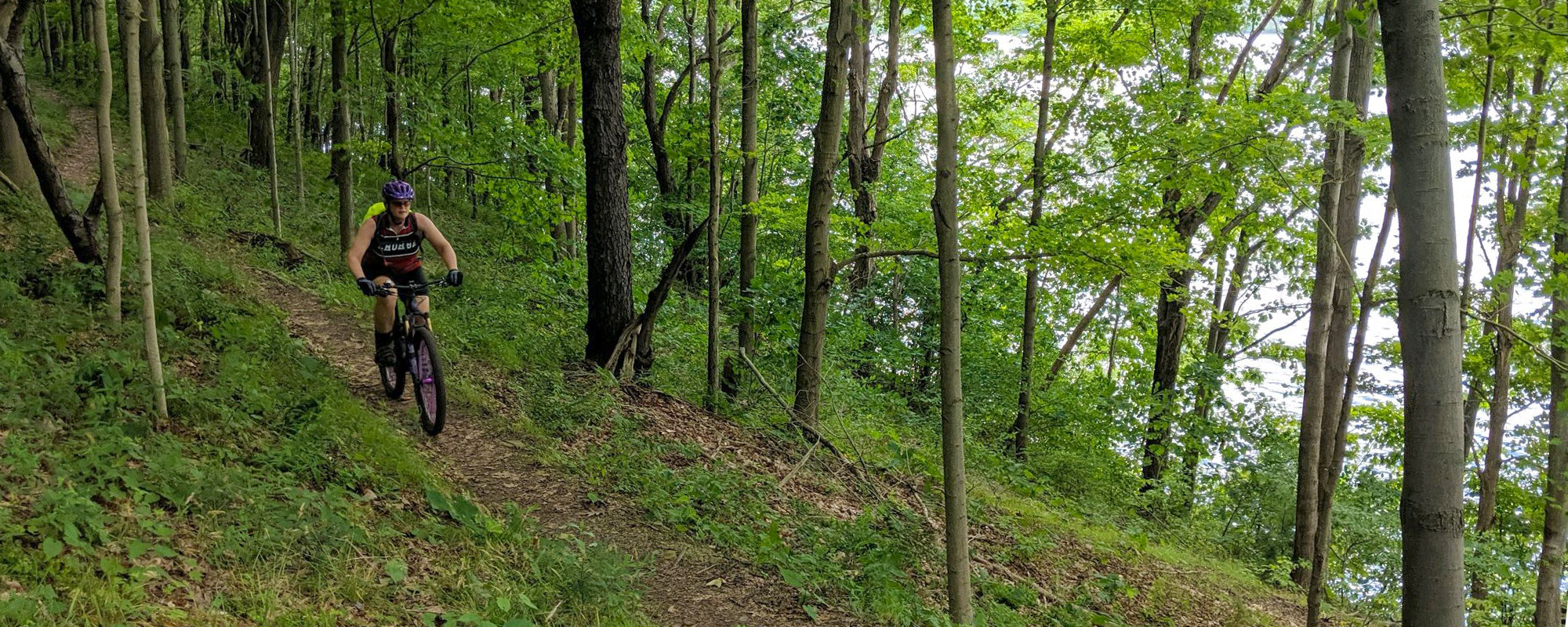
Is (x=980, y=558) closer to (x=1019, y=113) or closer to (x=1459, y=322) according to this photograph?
(x=1459, y=322)

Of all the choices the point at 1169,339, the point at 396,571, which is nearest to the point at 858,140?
the point at 1169,339

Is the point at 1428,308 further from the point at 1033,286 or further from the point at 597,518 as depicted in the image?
the point at 1033,286

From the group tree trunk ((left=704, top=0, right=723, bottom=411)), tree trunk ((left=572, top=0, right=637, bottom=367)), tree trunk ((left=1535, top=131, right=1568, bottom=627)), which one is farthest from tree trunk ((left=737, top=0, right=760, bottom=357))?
tree trunk ((left=1535, top=131, right=1568, bottom=627))

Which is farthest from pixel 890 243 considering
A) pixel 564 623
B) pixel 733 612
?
pixel 564 623

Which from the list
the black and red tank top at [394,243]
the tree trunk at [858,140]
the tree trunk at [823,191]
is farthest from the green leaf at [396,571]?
the tree trunk at [858,140]

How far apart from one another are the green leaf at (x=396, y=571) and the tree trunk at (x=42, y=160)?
437cm

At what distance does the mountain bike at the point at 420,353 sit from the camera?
6305 mm

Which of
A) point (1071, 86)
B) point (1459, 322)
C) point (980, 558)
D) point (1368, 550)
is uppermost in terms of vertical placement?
point (1071, 86)

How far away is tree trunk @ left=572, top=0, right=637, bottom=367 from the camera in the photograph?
27.3ft

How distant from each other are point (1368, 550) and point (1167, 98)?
808 cm

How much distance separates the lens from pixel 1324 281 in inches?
313

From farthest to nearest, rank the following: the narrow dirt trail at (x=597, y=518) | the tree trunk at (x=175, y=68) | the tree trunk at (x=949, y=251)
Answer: the tree trunk at (x=175, y=68)
the narrow dirt trail at (x=597, y=518)
the tree trunk at (x=949, y=251)

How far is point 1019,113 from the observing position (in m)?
21.7

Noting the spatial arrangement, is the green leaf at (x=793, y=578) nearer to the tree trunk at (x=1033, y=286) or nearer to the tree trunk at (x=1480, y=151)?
the tree trunk at (x=1480, y=151)
